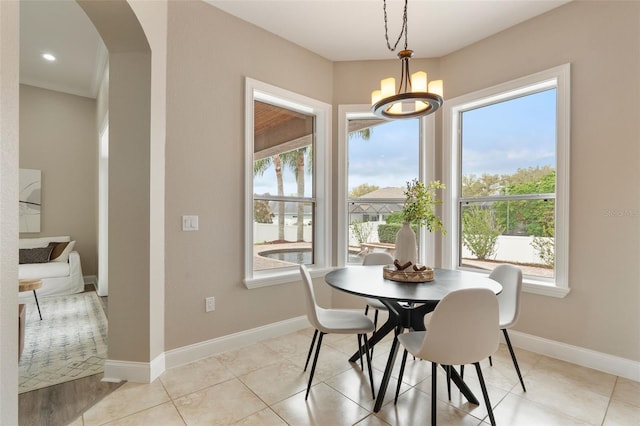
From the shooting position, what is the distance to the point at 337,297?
3.57 m

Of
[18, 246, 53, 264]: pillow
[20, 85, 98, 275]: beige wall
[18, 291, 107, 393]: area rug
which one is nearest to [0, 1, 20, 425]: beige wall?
[18, 291, 107, 393]: area rug

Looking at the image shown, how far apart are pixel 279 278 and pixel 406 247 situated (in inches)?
53.7

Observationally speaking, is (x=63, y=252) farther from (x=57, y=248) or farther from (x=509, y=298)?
(x=509, y=298)

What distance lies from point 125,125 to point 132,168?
315mm

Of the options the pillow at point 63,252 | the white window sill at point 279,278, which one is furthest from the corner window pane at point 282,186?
the pillow at point 63,252

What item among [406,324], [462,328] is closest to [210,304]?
[406,324]

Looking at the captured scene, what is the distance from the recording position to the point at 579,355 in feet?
8.09

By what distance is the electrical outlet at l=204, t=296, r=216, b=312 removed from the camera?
2.59 meters

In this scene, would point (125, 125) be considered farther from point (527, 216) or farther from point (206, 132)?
point (527, 216)

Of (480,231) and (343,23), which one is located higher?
(343,23)

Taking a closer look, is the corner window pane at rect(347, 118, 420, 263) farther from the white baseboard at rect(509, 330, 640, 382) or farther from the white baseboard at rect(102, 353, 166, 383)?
the white baseboard at rect(102, 353, 166, 383)

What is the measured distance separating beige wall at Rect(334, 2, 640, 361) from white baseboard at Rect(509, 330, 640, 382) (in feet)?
0.14

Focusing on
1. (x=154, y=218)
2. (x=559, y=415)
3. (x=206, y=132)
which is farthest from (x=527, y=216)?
(x=154, y=218)

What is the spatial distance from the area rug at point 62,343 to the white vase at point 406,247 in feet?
7.94
